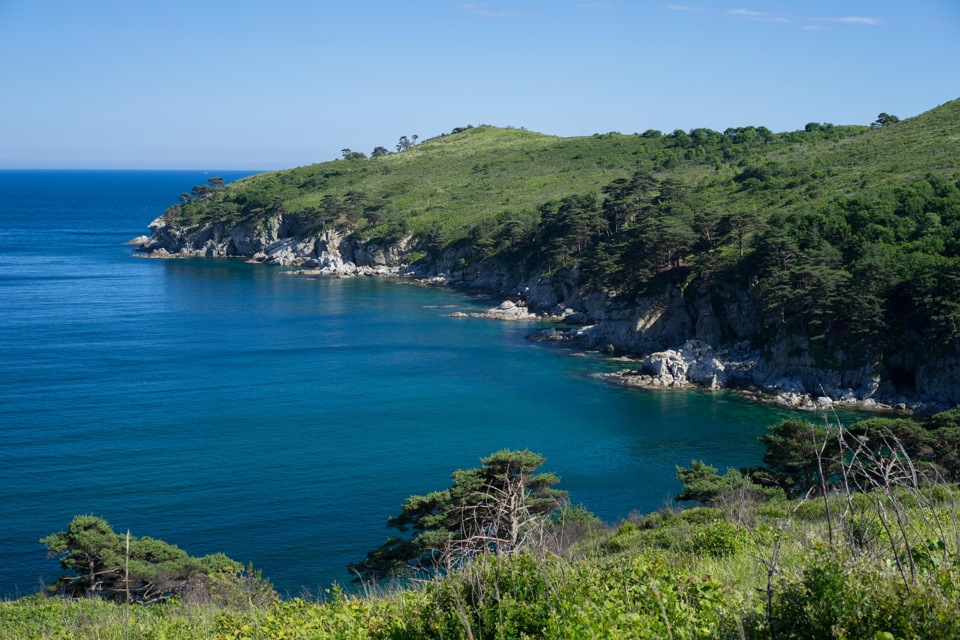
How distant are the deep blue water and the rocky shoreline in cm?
248

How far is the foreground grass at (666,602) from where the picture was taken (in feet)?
23.7

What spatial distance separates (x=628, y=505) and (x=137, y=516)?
19.8m

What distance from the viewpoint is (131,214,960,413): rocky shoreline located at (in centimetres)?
4538

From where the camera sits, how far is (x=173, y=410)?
4656cm

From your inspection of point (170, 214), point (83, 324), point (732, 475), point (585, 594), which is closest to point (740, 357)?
point (732, 475)

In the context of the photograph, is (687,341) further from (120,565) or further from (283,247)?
(283,247)

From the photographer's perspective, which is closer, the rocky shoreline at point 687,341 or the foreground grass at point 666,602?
the foreground grass at point 666,602

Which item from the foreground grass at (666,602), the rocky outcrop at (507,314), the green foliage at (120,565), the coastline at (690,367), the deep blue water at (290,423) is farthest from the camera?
the rocky outcrop at (507,314)

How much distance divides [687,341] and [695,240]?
31.5ft

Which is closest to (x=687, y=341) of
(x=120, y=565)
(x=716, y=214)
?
(x=716, y=214)

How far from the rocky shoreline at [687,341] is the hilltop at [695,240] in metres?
0.14

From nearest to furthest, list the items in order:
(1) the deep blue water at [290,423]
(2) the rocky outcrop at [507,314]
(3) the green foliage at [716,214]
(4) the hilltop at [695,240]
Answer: (1) the deep blue water at [290,423] < (4) the hilltop at [695,240] < (3) the green foliage at [716,214] < (2) the rocky outcrop at [507,314]

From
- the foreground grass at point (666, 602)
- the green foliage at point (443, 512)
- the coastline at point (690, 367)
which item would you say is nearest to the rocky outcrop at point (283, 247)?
the coastline at point (690, 367)

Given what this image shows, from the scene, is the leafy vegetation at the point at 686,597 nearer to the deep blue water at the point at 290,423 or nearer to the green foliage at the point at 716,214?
the deep blue water at the point at 290,423
